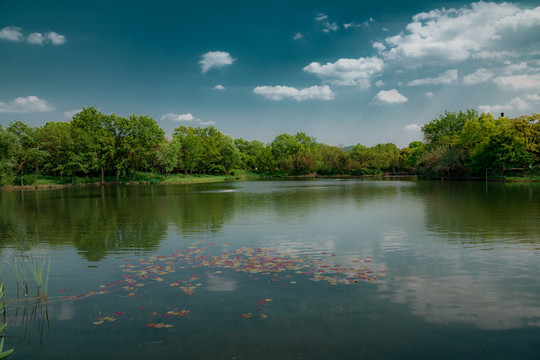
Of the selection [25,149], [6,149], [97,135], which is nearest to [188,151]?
[97,135]

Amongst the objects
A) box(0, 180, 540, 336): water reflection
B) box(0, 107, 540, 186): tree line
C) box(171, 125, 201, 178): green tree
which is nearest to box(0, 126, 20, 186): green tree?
box(0, 107, 540, 186): tree line

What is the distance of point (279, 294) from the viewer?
7.43 meters

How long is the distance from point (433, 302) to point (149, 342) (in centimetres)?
553

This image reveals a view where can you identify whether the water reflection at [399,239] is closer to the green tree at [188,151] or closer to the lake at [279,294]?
the lake at [279,294]

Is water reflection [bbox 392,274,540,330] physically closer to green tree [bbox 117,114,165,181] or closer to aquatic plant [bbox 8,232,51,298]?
aquatic plant [bbox 8,232,51,298]

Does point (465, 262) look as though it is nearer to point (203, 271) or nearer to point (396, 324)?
point (396, 324)

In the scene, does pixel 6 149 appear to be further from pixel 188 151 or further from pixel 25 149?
pixel 188 151

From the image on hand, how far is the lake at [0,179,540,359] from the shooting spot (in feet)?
17.7

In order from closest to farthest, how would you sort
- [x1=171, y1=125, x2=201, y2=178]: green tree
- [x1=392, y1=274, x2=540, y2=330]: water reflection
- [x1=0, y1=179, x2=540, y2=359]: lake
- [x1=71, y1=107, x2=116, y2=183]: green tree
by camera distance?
[x1=0, y1=179, x2=540, y2=359]: lake, [x1=392, y1=274, x2=540, y2=330]: water reflection, [x1=71, y1=107, x2=116, y2=183]: green tree, [x1=171, y1=125, x2=201, y2=178]: green tree

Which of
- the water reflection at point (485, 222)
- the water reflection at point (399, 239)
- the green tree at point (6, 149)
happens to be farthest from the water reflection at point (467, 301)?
the green tree at point (6, 149)

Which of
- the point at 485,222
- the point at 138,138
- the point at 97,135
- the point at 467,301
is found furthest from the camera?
the point at 138,138

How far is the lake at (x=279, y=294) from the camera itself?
213 inches

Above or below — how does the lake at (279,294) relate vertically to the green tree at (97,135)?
below

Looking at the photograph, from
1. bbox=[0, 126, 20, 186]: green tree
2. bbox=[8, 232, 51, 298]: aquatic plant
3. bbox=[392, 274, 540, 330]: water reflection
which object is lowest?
bbox=[392, 274, 540, 330]: water reflection
